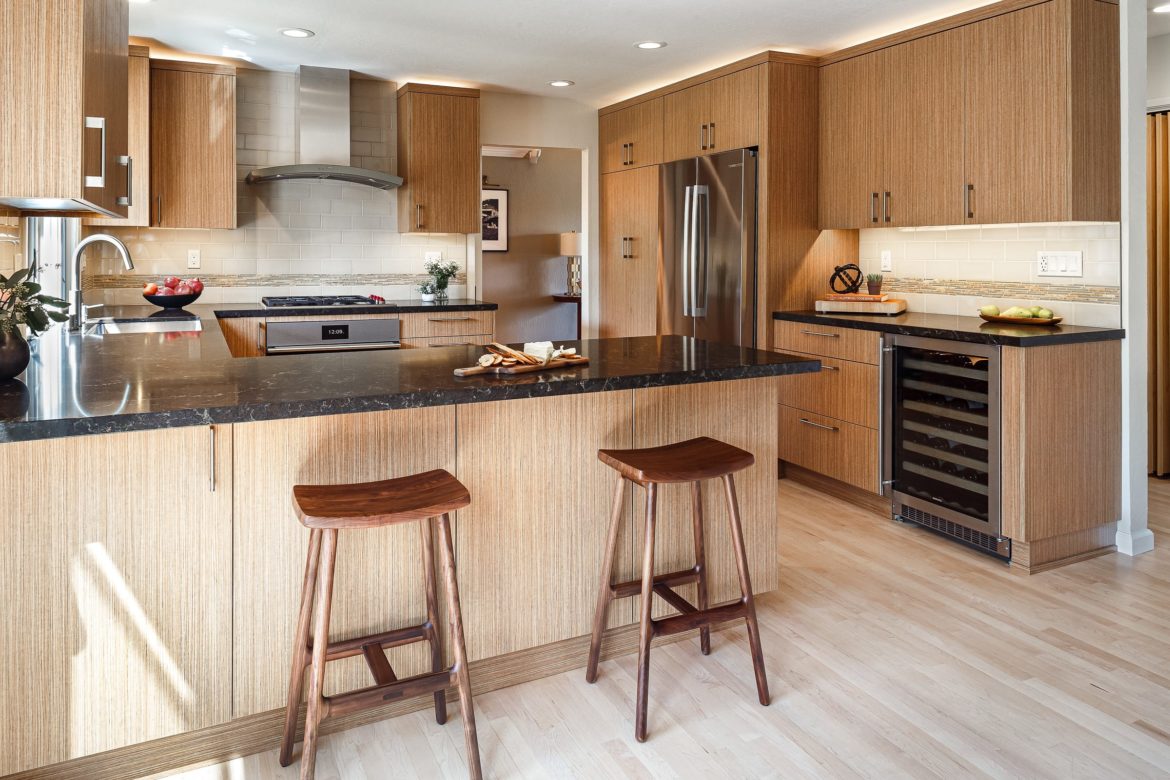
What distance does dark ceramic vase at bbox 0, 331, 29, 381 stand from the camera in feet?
6.50

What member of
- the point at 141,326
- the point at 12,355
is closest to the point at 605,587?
the point at 12,355

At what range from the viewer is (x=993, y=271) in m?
4.04

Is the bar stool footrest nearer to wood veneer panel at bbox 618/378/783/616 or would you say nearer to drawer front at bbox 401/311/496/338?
wood veneer panel at bbox 618/378/783/616

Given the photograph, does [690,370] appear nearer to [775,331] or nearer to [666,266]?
[775,331]

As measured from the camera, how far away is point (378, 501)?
1.87 metres

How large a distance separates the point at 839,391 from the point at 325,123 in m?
3.24

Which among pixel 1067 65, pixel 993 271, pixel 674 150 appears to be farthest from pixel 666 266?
pixel 1067 65

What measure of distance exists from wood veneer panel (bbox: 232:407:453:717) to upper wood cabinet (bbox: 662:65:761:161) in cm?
301

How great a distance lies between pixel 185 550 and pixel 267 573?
19 cm

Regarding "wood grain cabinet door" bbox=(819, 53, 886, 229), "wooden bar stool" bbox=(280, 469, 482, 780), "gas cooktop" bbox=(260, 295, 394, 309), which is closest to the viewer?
"wooden bar stool" bbox=(280, 469, 482, 780)

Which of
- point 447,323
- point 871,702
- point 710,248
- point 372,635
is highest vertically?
point 710,248

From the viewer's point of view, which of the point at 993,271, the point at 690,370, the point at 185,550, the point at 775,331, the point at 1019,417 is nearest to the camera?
the point at 185,550

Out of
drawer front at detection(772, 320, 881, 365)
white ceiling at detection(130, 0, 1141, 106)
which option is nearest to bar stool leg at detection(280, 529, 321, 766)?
white ceiling at detection(130, 0, 1141, 106)

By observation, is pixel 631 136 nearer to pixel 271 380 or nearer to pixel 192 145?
pixel 192 145
